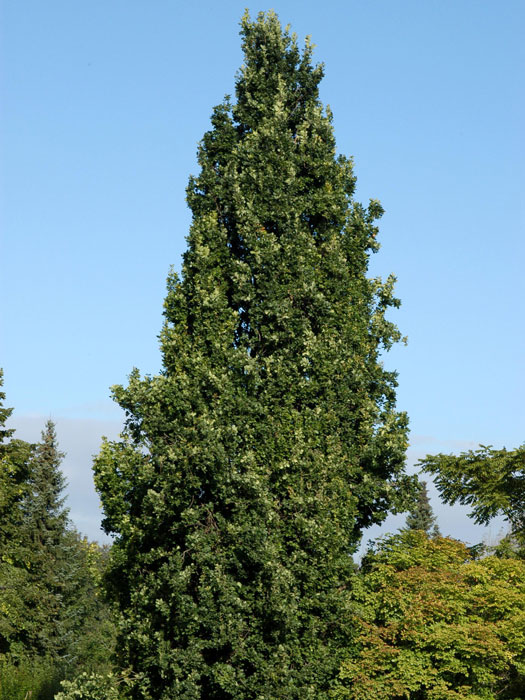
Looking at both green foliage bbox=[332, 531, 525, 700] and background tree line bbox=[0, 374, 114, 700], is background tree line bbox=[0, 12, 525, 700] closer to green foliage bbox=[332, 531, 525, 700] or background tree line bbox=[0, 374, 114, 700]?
green foliage bbox=[332, 531, 525, 700]

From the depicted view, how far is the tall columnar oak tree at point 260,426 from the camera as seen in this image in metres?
18.2

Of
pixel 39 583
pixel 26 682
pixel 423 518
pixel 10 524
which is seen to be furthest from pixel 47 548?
pixel 423 518

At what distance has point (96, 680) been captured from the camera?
1881 centimetres

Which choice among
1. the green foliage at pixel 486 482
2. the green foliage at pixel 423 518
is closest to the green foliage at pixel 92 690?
the green foliage at pixel 486 482

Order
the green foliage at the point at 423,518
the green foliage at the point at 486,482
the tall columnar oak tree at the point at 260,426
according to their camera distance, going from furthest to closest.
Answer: the green foliage at the point at 423,518 → the green foliage at the point at 486,482 → the tall columnar oak tree at the point at 260,426

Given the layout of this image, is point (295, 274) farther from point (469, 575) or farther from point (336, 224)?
point (469, 575)

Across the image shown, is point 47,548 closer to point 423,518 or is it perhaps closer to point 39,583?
point 39,583

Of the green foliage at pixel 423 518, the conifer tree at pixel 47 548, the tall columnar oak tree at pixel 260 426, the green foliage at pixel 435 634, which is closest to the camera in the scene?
the tall columnar oak tree at pixel 260 426

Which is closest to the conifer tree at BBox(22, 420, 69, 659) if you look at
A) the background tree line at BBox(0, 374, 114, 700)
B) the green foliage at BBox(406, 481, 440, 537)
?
the background tree line at BBox(0, 374, 114, 700)

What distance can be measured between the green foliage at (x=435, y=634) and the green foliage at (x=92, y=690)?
5195 mm

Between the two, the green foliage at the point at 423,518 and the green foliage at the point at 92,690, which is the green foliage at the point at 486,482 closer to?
the green foliage at the point at 92,690

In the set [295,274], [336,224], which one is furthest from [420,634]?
[336,224]

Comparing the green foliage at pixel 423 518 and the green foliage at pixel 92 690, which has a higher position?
the green foliage at pixel 423 518

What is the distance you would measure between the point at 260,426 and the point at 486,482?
930cm
